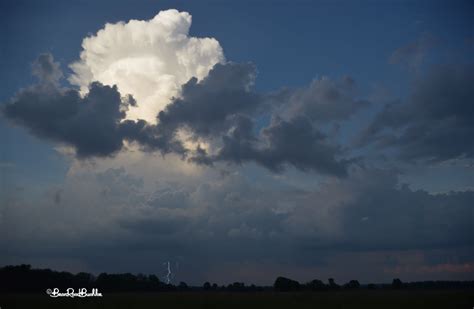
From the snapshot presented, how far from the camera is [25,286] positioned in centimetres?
13312

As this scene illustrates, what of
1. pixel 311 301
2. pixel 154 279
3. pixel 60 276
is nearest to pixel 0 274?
pixel 60 276

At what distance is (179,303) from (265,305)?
16577mm

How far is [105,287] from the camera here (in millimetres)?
147500

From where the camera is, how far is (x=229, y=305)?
87438 millimetres

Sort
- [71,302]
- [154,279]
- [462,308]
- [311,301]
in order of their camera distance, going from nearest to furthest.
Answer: [462,308]
[71,302]
[311,301]
[154,279]

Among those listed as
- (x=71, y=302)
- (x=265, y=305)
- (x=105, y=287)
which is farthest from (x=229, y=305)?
(x=105, y=287)

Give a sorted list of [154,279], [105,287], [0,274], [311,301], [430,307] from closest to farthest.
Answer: [430,307] < [311,301] < [0,274] < [105,287] < [154,279]

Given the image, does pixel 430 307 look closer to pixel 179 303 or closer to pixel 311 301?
pixel 311 301

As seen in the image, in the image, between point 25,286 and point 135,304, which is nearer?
point 135,304

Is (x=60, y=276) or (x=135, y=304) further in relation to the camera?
(x=60, y=276)

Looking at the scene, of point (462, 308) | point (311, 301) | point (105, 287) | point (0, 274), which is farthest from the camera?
point (105, 287)

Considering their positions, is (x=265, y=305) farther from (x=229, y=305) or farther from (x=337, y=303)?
(x=337, y=303)

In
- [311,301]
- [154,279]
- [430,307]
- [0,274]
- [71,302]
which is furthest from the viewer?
[154,279]

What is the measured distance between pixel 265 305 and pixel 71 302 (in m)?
36.2
